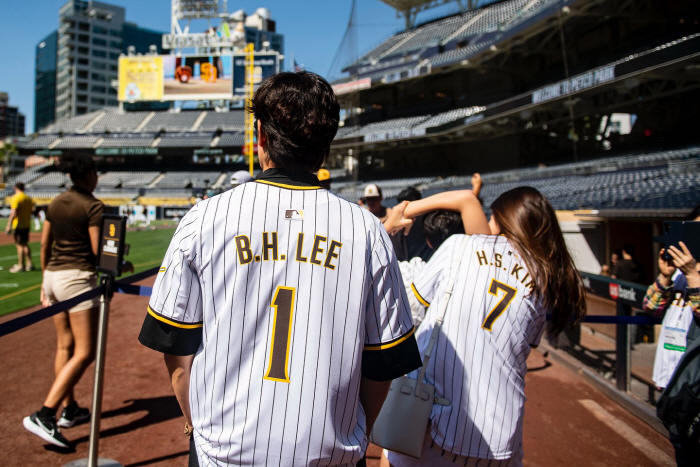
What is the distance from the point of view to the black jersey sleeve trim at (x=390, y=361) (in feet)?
4.17

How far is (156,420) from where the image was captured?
3.70 meters

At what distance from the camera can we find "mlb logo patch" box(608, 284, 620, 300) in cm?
456

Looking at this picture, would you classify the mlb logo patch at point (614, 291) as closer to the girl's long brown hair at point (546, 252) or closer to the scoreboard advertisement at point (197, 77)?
the girl's long brown hair at point (546, 252)

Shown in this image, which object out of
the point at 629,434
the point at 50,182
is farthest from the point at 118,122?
the point at 629,434

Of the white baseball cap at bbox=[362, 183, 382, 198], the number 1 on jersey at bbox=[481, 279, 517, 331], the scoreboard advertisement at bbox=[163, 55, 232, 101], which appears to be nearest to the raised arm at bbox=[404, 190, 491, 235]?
the number 1 on jersey at bbox=[481, 279, 517, 331]

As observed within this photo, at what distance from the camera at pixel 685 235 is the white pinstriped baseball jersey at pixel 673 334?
1.03 metres

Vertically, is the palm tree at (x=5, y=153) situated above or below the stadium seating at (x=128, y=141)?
above

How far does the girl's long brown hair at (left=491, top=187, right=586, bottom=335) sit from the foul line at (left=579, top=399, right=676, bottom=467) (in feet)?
8.15

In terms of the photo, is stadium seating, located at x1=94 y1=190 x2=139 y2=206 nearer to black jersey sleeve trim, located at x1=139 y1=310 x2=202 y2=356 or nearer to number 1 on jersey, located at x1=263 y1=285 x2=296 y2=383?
black jersey sleeve trim, located at x1=139 y1=310 x2=202 y2=356

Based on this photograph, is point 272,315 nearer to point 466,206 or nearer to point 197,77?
point 466,206

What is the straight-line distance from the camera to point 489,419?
5.43ft

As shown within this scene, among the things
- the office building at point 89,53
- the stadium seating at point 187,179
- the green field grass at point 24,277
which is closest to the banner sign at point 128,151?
the stadium seating at point 187,179

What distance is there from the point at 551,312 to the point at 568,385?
375 centimetres

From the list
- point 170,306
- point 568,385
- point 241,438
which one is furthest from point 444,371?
point 568,385
